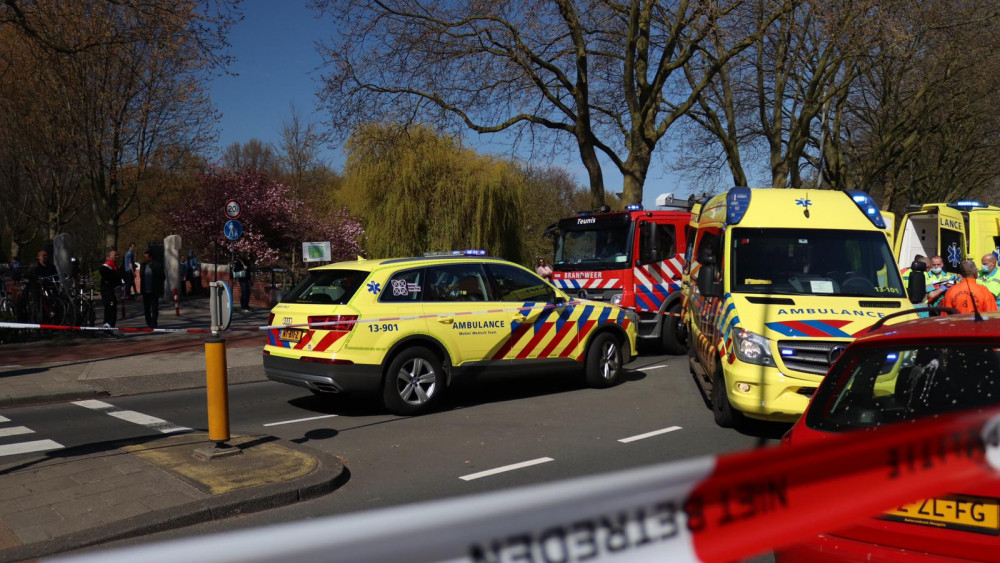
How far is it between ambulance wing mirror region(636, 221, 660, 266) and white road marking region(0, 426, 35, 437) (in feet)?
31.8

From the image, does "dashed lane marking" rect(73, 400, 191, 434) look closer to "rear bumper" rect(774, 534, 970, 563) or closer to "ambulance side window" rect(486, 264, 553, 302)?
"ambulance side window" rect(486, 264, 553, 302)

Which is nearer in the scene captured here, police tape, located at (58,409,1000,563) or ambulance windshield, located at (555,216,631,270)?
police tape, located at (58,409,1000,563)

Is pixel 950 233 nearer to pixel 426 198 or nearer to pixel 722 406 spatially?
pixel 722 406

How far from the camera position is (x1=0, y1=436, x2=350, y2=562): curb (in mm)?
4738

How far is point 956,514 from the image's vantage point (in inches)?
114

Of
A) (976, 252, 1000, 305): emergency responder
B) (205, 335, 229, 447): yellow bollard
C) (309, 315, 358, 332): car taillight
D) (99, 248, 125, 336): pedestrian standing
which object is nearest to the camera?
(205, 335, 229, 447): yellow bollard

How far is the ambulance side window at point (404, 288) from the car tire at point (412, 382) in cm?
58

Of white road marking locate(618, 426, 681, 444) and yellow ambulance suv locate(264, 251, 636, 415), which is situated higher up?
yellow ambulance suv locate(264, 251, 636, 415)

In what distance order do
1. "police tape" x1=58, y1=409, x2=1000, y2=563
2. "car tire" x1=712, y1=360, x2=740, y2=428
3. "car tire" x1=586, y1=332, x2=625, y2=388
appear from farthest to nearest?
"car tire" x1=586, y1=332, x2=625, y2=388
"car tire" x1=712, y1=360, x2=740, y2=428
"police tape" x1=58, y1=409, x2=1000, y2=563

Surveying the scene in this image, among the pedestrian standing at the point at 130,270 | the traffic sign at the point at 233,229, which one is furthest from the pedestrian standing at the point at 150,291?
A: the pedestrian standing at the point at 130,270

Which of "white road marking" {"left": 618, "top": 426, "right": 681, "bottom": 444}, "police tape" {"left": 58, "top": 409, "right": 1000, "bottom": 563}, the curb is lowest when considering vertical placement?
"white road marking" {"left": 618, "top": 426, "right": 681, "bottom": 444}

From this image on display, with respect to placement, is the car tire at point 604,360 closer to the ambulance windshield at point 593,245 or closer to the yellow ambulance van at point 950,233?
the ambulance windshield at point 593,245

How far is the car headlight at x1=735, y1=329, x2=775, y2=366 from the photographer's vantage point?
728 cm

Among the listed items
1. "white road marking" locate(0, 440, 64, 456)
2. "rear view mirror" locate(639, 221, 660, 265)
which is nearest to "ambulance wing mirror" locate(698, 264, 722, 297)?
"rear view mirror" locate(639, 221, 660, 265)
